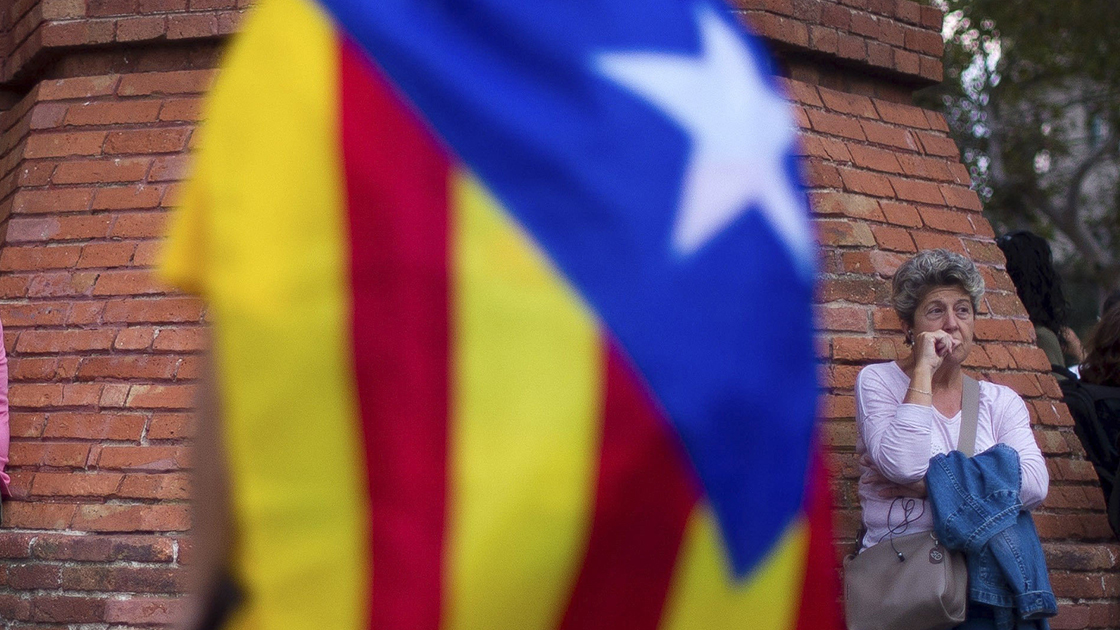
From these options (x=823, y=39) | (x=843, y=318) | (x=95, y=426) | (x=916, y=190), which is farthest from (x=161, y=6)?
(x=916, y=190)

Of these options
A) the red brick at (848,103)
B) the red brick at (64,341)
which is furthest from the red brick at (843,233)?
the red brick at (64,341)

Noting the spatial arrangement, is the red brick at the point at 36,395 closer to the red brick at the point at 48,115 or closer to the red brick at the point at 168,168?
the red brick at the point at 168,168

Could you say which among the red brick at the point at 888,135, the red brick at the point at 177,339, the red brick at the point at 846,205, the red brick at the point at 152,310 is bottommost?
the red brick at the point at 177,339

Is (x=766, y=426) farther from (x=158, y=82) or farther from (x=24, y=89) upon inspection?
(x=24, y=89)

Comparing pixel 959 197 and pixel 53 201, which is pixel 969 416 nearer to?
pixel 959 197

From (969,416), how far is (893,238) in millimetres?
1166

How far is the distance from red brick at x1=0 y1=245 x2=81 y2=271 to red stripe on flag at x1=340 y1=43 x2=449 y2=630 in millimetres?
4029

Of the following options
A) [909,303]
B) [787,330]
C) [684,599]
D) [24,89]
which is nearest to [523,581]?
[684,599]

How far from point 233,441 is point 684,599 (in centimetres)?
39

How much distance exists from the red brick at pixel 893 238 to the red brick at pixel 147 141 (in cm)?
257

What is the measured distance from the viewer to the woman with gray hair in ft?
12.6

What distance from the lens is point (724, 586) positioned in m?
1.14

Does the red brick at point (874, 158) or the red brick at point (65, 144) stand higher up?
the red brick at point (874, 158)

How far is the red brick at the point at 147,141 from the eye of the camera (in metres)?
4.79
